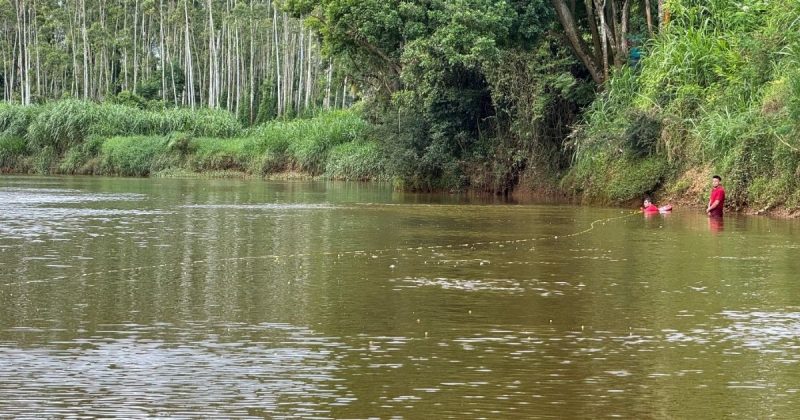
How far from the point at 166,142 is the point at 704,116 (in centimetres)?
3497

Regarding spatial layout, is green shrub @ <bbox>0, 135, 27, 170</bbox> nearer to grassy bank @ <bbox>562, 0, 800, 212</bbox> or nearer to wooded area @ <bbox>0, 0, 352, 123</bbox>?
wooded area @ <bbox>0, 0, 352, 123</bbox>

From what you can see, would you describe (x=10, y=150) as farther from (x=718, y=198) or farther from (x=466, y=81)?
(x=718, y=198)

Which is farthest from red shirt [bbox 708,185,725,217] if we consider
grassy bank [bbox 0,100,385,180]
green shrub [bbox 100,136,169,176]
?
green shrub [bbox 100,136,169,176]

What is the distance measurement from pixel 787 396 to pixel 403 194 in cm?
2823

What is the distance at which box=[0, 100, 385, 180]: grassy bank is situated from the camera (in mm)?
49656

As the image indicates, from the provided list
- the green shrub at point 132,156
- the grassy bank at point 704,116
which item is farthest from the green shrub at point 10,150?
the grassy bank at point 704,116

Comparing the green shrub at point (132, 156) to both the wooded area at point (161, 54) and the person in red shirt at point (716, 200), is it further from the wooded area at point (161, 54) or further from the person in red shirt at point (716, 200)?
the person in red shirt at point (716, 200)

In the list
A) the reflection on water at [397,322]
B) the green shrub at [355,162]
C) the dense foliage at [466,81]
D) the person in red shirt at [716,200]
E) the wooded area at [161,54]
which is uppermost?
the wooded area at [161,54]

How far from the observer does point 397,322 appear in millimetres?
10188

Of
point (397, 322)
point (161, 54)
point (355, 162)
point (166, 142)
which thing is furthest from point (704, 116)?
point (161, 54)

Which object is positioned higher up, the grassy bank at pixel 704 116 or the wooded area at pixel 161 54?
the wooded area at pixel 161 54

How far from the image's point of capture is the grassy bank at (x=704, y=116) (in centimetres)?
2392

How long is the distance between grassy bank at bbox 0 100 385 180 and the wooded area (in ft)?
29.2

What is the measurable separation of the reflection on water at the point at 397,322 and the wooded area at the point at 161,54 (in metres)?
50.5
